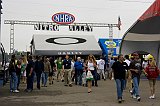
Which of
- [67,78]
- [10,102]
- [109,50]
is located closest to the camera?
[10,102]

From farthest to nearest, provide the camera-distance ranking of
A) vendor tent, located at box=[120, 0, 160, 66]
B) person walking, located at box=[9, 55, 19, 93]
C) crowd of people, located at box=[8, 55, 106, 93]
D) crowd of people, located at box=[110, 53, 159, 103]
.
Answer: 1. vendor tent, located at box=[120, 0, 160, 66]
2. crowd of people, located at box=[8, 55, 106, 93]
3. person walking, located at box=[9, 55, 19, 93]
4. crowd of people, located at box=[110, 53, 159, 103]

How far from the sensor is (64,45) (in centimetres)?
4112

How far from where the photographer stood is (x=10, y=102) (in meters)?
11.4

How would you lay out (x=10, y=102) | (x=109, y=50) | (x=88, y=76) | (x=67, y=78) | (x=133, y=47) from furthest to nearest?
(x=109, y=50) < (x=133, y=47) < (x=67, y=78) < (x=88, y=76) < (x=10, y=102)

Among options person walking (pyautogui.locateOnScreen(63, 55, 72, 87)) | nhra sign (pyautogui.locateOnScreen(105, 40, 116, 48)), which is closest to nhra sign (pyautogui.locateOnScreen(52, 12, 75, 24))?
nhra sign (pyautogui.locateOnScreen(105, 40, 116, 48))

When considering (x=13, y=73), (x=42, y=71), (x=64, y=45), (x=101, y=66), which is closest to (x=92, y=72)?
(x=42, y=71)

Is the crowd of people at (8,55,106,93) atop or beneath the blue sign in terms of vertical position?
beneath

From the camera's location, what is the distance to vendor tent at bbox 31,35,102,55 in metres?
39.2

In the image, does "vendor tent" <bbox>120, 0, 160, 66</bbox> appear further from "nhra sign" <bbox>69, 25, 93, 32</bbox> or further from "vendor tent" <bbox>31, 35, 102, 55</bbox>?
"nhra sign" <bbox>69, 25, 93, 32</bbox>

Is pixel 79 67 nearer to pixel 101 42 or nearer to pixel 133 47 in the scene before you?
pixel 133 47

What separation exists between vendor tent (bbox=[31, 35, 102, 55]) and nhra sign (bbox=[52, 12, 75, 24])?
2327 mm

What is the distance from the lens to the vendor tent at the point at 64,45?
39.2 meters

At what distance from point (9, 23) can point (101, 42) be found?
479 inches

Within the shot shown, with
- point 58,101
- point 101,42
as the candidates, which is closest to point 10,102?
point 58,101
